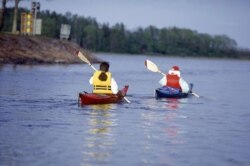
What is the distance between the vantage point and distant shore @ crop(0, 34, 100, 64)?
60.9 m

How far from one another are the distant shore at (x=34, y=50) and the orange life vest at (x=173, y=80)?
3420cm

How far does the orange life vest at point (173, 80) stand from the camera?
88.7 ft

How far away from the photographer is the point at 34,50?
64812 millimetres

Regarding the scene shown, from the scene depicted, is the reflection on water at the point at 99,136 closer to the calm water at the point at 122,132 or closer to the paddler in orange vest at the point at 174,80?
the calm water at the point at 122,132

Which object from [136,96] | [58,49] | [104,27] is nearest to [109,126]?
[136,96]

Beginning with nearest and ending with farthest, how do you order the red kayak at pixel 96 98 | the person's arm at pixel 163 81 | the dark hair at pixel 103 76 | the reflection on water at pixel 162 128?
the reflection on water at pixel 162 128 → the red kayak at pixel 96 98 → the dark hair at pixel 103 76 → the person's arm at pixel 163 81

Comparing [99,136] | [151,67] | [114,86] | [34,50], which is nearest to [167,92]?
[151,67]

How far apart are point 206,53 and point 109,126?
181685 millimetres

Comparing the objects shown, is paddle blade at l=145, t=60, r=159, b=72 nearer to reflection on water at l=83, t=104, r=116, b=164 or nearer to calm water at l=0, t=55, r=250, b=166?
calm water at l=0, t=55, r=250, b=166

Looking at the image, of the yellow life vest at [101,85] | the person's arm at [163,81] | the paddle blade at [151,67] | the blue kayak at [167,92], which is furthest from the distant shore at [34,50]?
the yellow life vest at [101,85]

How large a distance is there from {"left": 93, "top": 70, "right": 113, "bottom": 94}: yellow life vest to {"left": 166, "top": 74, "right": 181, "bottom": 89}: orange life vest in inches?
188

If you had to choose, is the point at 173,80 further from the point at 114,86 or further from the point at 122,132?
the point at 122,132

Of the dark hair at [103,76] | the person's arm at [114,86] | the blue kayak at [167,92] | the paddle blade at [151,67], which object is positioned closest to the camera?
the dark hair at [103,76]

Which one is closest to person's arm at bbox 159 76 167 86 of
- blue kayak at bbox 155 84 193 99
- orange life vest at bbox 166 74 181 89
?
orange life vest at bbox 166 74 181 89
